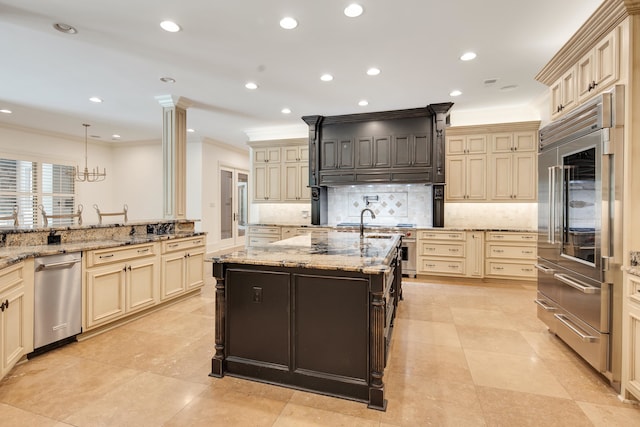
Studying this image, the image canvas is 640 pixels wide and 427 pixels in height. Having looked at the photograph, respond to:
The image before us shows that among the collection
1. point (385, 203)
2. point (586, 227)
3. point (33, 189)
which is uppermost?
point (33, 189)

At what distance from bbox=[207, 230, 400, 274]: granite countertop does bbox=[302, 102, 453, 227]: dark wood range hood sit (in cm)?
271

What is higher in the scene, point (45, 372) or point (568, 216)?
point (568, 216)

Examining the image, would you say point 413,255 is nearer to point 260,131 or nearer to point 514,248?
point 514,248

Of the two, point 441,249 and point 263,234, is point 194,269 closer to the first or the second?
point 263,234

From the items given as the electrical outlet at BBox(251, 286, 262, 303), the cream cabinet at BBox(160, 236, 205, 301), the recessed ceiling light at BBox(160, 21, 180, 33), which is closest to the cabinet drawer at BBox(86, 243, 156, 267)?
the cream cabinet at BBox(160, 236, 205, 301)

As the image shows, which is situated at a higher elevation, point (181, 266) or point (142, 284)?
point (181, 266)

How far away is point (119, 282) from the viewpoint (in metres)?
3.22

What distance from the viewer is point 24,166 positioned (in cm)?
652

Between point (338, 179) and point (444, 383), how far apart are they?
153 inches

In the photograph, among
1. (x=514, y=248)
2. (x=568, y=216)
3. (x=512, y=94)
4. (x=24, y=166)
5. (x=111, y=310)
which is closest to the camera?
(x=568, y=216)

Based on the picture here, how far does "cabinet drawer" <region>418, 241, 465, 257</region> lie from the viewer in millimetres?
5070

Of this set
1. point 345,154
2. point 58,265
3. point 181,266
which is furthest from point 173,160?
point 345,154

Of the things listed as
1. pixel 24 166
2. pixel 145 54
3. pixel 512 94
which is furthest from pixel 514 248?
pixel 24 166

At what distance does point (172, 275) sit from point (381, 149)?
370 cm
